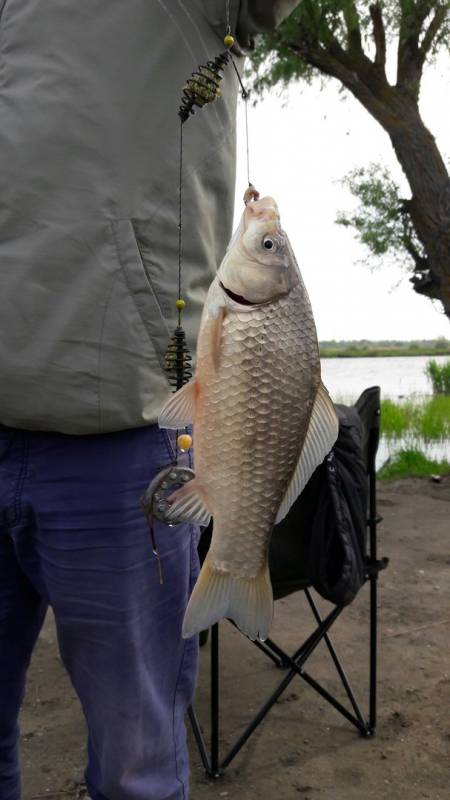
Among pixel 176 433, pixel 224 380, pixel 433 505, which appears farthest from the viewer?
pixel 433 505

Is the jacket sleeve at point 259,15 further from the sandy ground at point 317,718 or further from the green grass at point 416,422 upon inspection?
the green grass at point 416,422

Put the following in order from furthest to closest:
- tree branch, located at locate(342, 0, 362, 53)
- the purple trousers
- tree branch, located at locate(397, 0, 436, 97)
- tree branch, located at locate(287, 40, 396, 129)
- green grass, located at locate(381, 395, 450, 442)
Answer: green grass, located at locate(381, 395, 450, 442)
tree branch, located at locate(287, 40, 396, 129)
tree branch, located at locate(397, 0, 436, 97)
tree branch, located at locate(342, 0, 362, 53)
the purple trousers

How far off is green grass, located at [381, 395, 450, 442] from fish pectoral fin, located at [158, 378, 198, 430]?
9.67 meters

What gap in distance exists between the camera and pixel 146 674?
52.8 inches

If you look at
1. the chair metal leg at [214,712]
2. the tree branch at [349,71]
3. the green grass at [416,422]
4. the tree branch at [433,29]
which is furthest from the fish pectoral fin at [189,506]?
the green grass at [416,422]

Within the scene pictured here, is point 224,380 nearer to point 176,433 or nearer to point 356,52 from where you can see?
point 176,433

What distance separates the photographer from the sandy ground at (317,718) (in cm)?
246

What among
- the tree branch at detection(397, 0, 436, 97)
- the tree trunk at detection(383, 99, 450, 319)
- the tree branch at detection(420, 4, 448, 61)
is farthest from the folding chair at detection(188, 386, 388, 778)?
the tree branch at detection(420, 4, 448, 61)

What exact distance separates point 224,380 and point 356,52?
24.5ft

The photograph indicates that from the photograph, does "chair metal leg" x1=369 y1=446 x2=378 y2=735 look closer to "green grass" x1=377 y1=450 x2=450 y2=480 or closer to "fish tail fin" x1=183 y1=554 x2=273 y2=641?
"fish tail fin" x1=183 y1=554 x2=273 y2=641

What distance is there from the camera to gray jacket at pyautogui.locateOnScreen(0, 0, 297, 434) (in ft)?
4.14

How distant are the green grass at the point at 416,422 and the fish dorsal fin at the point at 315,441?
955 cm

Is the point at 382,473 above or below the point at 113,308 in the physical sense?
below

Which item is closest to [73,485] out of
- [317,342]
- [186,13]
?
[317,342]
